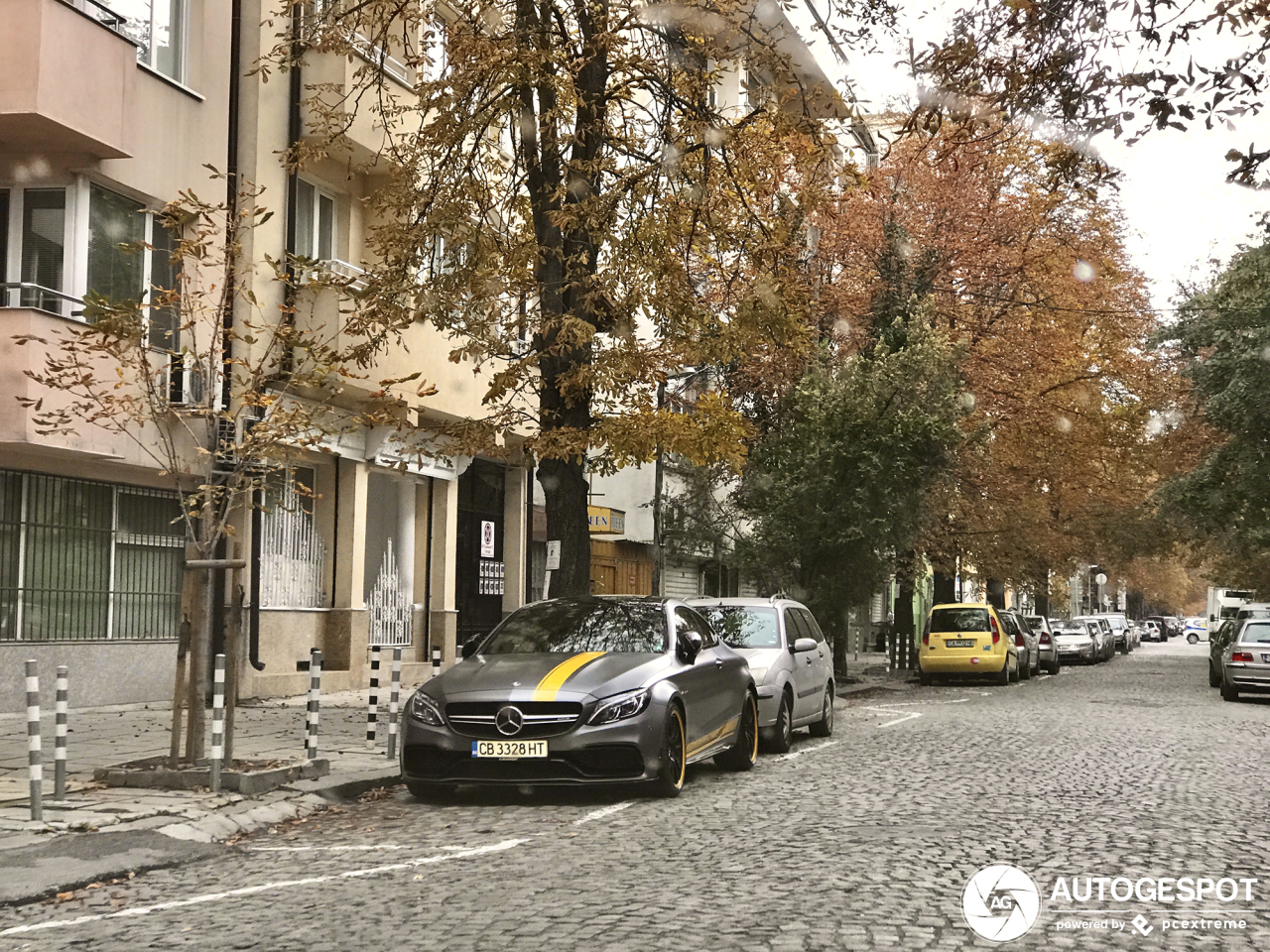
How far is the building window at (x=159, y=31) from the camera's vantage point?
1925 cm

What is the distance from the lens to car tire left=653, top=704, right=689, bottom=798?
38.1 feet

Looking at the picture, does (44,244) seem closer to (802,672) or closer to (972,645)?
(802,672)

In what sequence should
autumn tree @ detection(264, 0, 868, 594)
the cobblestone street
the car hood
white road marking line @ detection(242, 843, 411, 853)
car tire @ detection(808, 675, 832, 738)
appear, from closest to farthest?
1. the cobblestone street
2. white road marking line @ detection(242, 843, 411, 853)
3. the car hood
4. autumn tree @ detection(264, 0, 868, 594)
5. car tire @ detection(808, 675, 832, 738)

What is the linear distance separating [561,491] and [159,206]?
20.2 ft

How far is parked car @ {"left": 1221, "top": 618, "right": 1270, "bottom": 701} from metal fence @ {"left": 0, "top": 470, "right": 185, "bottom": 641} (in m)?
17.6

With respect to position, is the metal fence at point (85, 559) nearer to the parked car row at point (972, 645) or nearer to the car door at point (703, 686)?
the car door at point (703, 686)

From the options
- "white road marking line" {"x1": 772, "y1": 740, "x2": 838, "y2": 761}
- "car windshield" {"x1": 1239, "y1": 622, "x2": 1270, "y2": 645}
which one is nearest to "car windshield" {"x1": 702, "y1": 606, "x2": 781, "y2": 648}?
"white road marking line" {"x1": 772, "y1": 740, "x2": 838, "y2": 761}

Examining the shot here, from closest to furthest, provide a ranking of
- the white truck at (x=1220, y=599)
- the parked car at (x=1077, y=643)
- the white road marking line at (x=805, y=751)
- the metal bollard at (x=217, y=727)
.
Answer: the metal bollard at (x=217, y=727) < the white road marking line at (x=805, y=751) < the parked car at (x=1077, y=643) < the white truck at (x=1220, y=599)

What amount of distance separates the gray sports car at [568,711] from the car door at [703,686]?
2 cm

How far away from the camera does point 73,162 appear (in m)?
17.7

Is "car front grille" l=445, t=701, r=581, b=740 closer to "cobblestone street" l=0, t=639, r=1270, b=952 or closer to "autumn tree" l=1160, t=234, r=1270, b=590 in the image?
"cobblestone street" l=0, t=639, r=1270, b=952

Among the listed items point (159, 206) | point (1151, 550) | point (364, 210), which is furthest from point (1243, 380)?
point (159, 206)

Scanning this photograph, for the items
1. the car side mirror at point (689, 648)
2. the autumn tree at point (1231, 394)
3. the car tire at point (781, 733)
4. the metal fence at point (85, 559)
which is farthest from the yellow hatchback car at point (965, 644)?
the car side mirror at point (689, 648)

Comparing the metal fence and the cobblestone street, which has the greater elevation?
the metal fence
